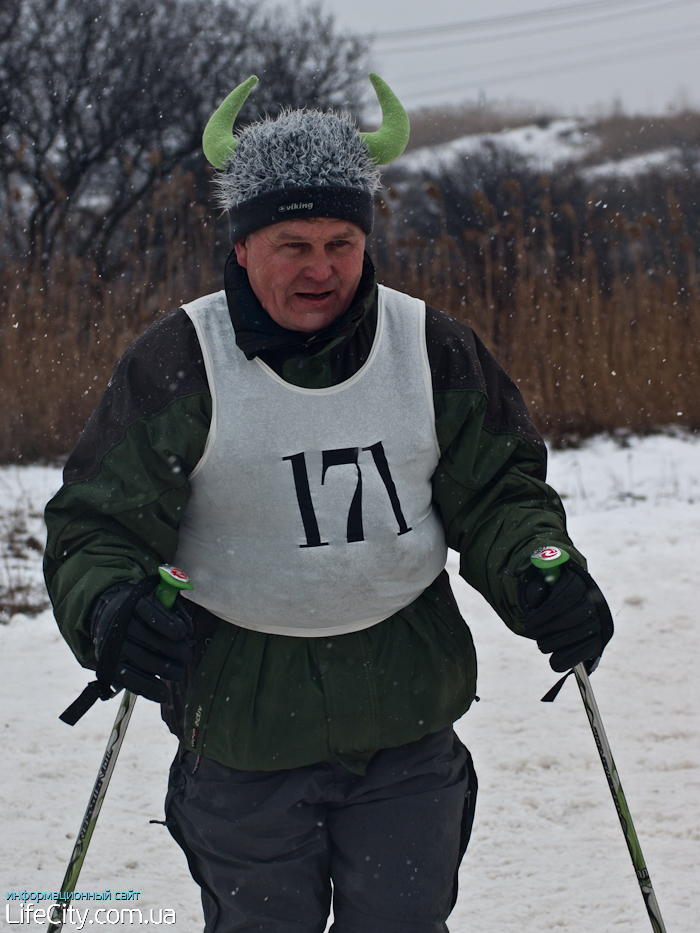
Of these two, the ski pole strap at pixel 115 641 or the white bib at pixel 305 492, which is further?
the white bib at pixel 305 492

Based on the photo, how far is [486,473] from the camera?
1.83 m

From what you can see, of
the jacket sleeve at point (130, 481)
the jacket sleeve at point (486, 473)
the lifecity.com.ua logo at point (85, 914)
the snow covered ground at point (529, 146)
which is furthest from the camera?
the snow covered ground at point (529, 146)

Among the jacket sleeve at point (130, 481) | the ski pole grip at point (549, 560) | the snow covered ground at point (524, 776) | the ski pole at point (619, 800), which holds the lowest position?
the snow covered ground at point (524, 776)

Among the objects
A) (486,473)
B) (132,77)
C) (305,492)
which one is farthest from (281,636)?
(132,77)

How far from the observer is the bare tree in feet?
43.7

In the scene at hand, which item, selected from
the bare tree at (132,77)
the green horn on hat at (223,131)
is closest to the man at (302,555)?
the green horn on hat at (223,131)

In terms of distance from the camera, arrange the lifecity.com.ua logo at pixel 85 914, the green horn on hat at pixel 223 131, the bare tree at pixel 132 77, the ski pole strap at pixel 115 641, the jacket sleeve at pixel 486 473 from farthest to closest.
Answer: the bare tree at pixel 132 77 → the lifecity.com.ua logo at pixel 85 914 → the green horn on hat at pixel 223 131 → the jacket sleeve at pixel 486 473 → the ski pole strap at pixel 115 641

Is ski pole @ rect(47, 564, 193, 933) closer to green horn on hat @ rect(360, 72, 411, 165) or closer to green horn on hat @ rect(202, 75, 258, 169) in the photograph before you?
green horn on hat @ rect(202, 75, 258, 169)

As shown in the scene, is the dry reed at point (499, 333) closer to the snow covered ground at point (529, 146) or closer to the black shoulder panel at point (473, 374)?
the black shoulder panel at point (473, 374)

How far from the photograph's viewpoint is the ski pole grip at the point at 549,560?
64.9 inches

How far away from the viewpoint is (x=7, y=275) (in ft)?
22.8

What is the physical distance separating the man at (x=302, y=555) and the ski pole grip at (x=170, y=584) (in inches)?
1.4

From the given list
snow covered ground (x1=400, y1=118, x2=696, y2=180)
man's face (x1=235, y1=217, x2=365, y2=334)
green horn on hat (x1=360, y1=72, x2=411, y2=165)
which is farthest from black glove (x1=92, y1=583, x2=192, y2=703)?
snow covered ground (x1=400, y1=118, x2=696, y2=180)

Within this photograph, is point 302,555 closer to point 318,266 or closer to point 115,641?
point 115,641
